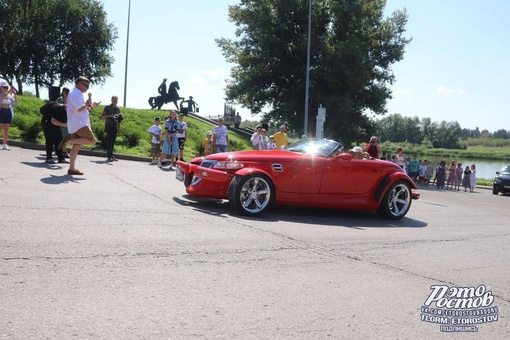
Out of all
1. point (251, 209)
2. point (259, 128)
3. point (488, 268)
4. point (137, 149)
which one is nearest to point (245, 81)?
point (137, 149)

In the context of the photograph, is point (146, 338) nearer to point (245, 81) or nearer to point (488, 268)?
point (488, 268)

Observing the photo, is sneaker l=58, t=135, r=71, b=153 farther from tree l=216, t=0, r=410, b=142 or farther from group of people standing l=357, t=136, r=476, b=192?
tree l=216, t=0, r=410, b=142

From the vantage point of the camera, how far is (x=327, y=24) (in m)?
41.3

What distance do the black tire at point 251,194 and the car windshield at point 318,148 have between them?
1.25 meters

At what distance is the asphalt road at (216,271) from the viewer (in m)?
3.75

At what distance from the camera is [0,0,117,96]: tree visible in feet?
150

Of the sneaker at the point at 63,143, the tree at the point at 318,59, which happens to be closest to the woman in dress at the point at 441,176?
the tree at the point at 318,59

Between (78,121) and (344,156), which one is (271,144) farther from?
(344,156)

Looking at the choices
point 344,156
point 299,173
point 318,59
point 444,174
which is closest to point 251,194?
point 299,173

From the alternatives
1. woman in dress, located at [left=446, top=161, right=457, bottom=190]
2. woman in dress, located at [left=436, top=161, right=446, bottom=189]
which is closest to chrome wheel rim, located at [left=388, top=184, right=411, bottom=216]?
woman in dress, located at [left=436, top=161, right=446, bottom=189]

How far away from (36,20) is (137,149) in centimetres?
3091

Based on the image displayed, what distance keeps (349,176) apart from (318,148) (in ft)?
2.42

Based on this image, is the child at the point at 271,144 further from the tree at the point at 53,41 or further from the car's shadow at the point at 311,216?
the tree at the point at 53,41

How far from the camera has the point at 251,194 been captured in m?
8.68
